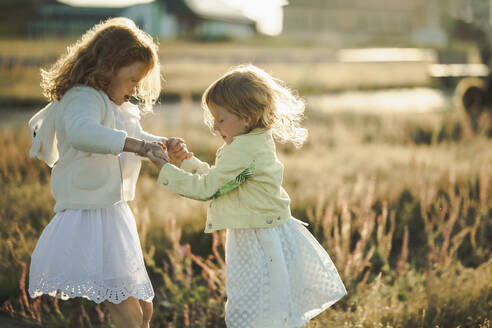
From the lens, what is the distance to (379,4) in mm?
82188

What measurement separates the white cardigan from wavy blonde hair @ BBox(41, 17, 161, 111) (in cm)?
6

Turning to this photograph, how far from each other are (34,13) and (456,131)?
53.4m

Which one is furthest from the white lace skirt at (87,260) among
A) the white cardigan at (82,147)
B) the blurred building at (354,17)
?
the blurred building at (354,17)

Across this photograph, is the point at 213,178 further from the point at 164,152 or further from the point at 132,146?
the point at 132,146

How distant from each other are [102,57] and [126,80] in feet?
0.50

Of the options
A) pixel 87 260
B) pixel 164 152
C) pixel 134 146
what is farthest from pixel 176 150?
pixel 87 260

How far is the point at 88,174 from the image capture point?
2.52 m

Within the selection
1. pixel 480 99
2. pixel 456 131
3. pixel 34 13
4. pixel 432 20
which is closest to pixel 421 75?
pixel 480 99

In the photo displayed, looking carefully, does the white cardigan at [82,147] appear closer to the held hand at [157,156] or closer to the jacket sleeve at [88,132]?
the jacket sleeve at [88,132]

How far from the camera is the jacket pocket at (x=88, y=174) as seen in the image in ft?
8.23

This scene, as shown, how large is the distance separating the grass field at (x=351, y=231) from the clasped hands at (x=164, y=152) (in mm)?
547

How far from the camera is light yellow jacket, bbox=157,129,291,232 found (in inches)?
96.1

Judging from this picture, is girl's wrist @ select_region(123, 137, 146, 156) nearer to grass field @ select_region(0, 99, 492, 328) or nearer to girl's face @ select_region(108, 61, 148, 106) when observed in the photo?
girl's face @ select_region(108, 61, 148, 106)

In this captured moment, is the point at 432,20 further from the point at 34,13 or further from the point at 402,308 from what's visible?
the point at 402,308
